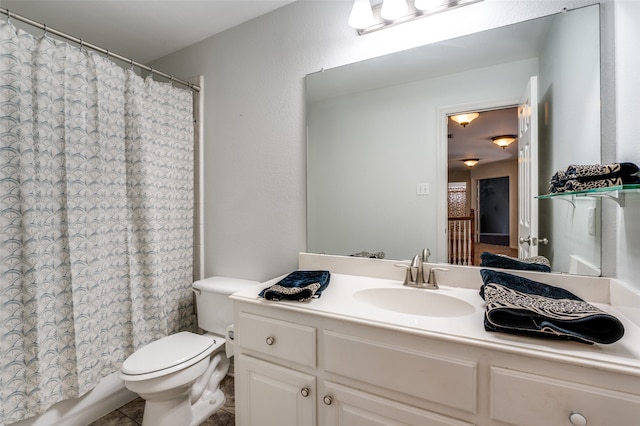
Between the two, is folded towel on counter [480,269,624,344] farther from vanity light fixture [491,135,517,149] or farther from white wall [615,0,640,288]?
vanity light fixture [491,135,517,149]

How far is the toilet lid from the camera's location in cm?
131

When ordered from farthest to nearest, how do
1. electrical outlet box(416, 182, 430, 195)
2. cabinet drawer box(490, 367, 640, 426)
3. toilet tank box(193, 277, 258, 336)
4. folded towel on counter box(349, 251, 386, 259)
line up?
toilet tank box(193, 277, 258, 336) < folded towel on counter box(349, 251, 386, 259) < electrical outlet box(416, 182, 430, 195) < cabinet drawer box(490, 367, 640, 426)

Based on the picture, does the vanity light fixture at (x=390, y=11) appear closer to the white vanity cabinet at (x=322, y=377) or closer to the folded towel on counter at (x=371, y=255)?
the folded towel on counter at (x=371, y=255)

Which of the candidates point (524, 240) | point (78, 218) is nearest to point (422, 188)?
point (524, 240)

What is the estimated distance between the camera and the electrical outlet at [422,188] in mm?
1346

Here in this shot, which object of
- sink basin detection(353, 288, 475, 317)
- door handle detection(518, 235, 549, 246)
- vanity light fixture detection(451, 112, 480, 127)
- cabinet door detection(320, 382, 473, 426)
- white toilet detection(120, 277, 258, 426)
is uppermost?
vanity light fixture detection(451, 112, 480, 127)

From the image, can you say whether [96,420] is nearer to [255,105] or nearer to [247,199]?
[247,199]

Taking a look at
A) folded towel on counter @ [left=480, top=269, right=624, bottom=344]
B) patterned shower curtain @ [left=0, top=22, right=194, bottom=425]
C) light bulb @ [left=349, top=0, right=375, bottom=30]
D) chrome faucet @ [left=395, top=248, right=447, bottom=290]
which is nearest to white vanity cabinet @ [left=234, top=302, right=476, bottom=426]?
folded towel on counter @ [left=480, top=269, right=624, bottom=344]

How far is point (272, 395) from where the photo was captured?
112 centimetres

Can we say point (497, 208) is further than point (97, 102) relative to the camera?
No

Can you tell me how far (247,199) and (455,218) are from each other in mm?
1254

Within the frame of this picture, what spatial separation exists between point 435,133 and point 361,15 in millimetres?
675

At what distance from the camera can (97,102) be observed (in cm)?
150

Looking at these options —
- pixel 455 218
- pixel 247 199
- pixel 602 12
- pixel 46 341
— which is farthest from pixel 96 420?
pixel 602 12
